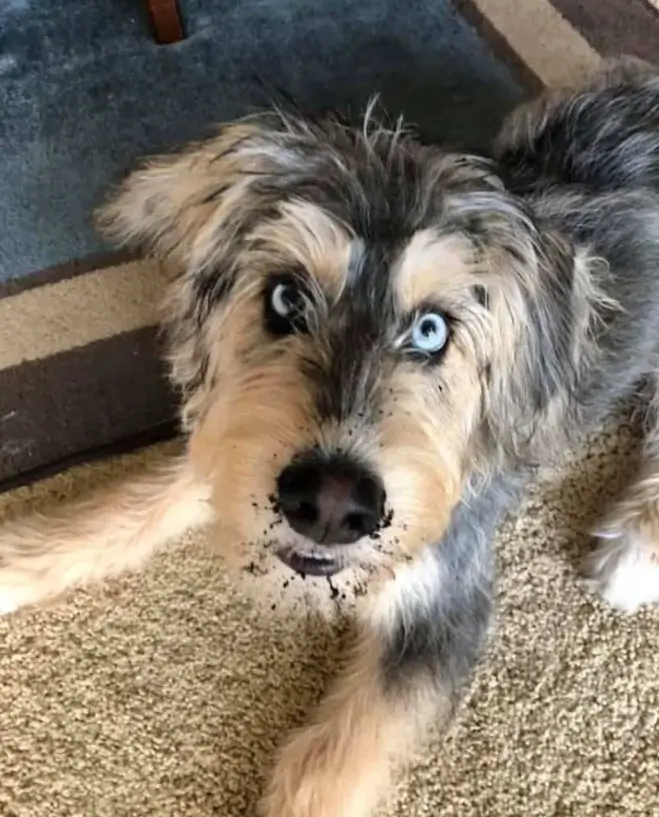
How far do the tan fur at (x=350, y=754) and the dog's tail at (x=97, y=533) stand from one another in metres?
0.35

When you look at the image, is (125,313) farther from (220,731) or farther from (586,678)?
(586,678)

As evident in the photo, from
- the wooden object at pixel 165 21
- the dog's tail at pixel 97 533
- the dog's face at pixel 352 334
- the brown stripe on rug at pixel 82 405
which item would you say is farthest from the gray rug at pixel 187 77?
the dog's face at pixel 352 334

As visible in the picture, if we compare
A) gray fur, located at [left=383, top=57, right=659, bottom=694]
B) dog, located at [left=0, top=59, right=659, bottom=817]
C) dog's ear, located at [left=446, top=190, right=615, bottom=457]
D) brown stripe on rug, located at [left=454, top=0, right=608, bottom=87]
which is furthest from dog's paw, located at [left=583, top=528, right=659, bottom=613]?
brown stripe on rug, located at [left=454, top=0, right=608, bottom=87]

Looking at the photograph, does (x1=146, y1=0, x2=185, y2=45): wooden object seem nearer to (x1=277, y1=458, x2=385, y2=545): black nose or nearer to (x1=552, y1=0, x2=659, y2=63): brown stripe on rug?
(x1=552, y1=0, x2=659, y2=63): brown stripe on rug

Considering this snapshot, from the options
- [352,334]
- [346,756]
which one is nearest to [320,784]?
[346,756]

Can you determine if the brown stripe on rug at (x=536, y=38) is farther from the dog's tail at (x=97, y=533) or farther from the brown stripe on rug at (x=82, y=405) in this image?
the dog's tail at (x=97, y=533)

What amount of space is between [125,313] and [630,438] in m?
0.82

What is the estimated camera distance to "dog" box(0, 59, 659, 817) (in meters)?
1.29

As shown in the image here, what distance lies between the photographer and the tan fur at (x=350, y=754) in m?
1.52

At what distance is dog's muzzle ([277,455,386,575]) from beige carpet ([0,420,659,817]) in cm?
48

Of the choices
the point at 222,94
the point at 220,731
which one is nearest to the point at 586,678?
the point at 220,731

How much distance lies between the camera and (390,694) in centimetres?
157

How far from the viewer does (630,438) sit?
1.94m

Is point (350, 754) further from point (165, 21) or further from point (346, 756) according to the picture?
point (165, 21)
